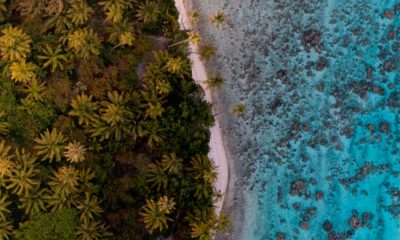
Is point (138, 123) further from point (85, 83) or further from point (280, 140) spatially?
point (280, 140)

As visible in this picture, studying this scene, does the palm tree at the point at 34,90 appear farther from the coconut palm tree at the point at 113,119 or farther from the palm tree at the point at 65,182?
the palm tree at the point at 65,182

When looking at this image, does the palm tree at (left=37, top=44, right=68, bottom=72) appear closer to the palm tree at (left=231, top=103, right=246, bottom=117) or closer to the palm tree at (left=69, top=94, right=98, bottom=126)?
the palm tree at (left=69, top=94, right=98, bottom=126)

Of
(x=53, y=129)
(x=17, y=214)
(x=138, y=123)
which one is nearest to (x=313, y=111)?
(x=138, y=123)

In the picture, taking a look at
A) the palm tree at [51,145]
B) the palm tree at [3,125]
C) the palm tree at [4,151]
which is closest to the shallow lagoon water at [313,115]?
the palm tree at [51,145]

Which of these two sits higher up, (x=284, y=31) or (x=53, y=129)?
(x=284, y=31)

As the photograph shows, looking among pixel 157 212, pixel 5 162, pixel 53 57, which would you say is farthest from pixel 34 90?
pixel 157 212

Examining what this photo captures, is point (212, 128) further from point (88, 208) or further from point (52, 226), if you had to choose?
point (52, 226)
